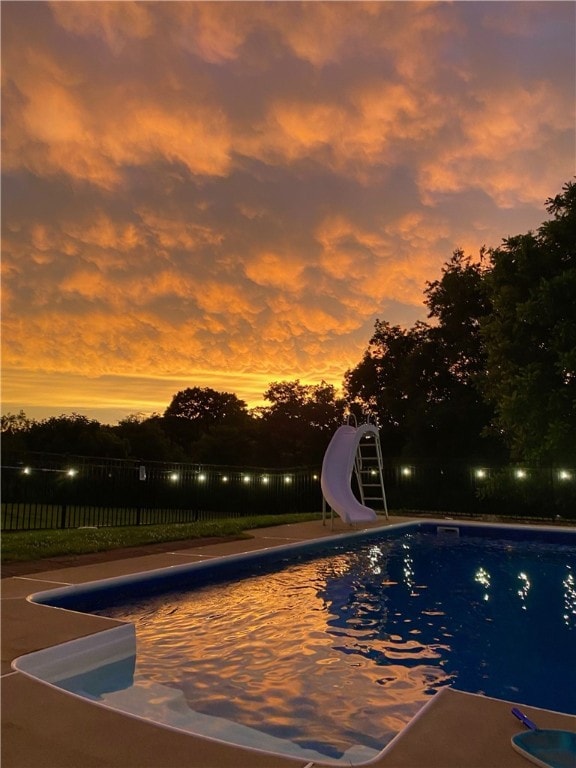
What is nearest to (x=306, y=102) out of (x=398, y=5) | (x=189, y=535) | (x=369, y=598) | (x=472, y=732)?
(x=398, y=5)

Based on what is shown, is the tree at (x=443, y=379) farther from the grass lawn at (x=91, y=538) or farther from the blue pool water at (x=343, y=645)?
the blue pool water at (x=343, y=645)

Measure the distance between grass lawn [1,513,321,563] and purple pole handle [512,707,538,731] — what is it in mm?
6235

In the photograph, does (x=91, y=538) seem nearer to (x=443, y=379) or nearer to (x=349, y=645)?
(x=349, y=645)

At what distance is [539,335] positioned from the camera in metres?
17.5

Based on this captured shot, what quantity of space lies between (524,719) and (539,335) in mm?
16570

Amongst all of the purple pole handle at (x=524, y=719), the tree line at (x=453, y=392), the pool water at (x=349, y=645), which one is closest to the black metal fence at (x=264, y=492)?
the tree line at (x=453, y=392)

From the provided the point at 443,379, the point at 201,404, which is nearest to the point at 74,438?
the point at 201,404

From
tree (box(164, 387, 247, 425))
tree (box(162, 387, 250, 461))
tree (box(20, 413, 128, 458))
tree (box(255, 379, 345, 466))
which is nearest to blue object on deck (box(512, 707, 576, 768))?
tree (box(255, 379, 345, 466))

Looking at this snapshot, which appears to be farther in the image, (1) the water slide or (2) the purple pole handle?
(1) the water slide

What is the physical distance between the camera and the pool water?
374 centimetres

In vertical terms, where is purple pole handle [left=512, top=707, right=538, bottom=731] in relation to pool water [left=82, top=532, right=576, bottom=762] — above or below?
above

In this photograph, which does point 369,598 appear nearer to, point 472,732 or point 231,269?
point 472,732

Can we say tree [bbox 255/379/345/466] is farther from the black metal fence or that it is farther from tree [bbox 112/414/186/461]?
the black metal fence

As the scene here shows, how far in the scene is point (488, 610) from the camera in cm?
666
